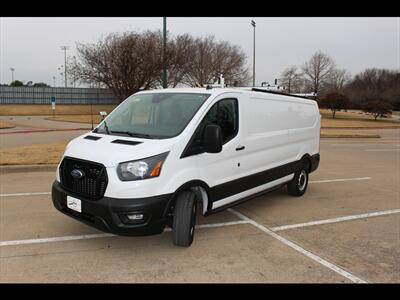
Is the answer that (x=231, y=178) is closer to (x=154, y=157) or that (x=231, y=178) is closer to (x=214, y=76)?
(x=154, y=157)

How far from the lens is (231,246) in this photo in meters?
4.35

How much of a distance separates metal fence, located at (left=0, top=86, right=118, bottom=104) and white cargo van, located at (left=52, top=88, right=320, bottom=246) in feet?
162

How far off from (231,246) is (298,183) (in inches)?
115

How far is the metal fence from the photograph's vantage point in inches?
2104

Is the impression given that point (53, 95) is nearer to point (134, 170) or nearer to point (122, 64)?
point (122, 64)

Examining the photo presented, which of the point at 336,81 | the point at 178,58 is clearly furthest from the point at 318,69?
the point at 178,58

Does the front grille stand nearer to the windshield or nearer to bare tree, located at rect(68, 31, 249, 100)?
the windshield

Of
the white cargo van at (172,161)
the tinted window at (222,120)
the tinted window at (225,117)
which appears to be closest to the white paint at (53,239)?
the white cargo van at (172,161)

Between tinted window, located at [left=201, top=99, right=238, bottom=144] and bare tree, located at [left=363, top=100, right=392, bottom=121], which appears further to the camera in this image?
bare tree, located at [left=363, top=100, right=392, bottom=121]

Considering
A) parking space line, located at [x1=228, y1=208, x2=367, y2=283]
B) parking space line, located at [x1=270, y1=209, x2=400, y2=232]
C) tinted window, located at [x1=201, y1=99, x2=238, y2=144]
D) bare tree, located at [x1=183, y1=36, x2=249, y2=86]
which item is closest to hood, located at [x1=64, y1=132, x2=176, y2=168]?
tinted window, located at [x1=201, y1=99, x2=238, y2=144]
